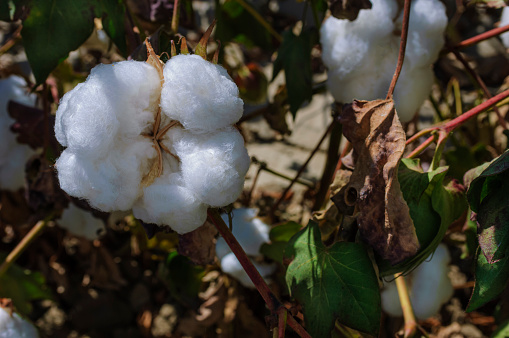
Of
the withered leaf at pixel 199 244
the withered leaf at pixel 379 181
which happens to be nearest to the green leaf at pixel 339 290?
the withered leaf at pixel 379 181

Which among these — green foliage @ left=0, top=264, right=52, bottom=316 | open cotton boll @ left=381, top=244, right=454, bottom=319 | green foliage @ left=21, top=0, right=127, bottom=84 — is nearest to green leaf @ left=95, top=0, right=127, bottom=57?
green foliage @ left=21, top=0, right=127, bottom=84

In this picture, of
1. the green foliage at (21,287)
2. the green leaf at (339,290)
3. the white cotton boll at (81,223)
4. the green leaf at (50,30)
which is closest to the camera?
the green leaf at (339,290)

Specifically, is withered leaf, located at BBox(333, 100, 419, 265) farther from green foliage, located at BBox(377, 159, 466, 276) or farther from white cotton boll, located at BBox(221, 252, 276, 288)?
white cotton boll, located at BBox(221, 252, 276, 288)

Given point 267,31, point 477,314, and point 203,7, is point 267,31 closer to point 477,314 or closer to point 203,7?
point 203,7

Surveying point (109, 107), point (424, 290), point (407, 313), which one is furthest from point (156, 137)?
point (424, 290)

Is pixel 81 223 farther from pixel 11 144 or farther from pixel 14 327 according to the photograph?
pixel 14 327

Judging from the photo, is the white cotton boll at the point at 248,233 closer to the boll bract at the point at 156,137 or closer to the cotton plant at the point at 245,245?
the cotton plant at the point at 245,245

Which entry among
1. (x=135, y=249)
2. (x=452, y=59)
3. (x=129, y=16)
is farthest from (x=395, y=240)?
(x=452, y=59)

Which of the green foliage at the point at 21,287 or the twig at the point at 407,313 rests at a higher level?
the twig at the point at 407,313
